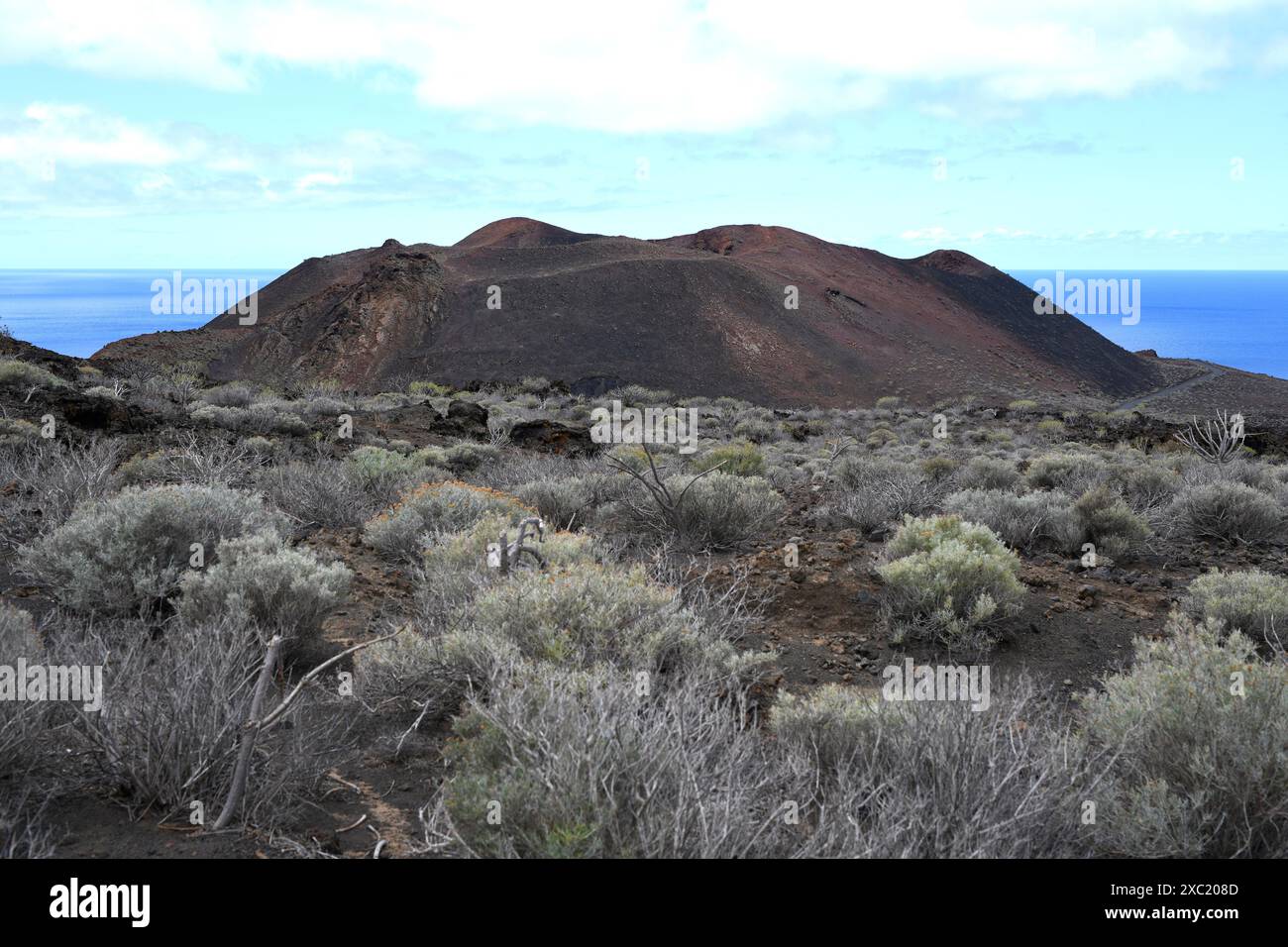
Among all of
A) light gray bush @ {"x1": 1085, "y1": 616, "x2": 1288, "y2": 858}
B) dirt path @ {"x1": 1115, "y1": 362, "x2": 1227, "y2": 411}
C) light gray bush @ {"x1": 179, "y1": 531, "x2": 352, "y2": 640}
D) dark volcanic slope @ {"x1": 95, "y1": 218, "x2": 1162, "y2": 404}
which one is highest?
dark volcanic slope @ {"x1": 95, "y1": 218, "x2": 1162, "y2": 404}

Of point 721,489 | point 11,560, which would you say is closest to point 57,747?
point 11,560

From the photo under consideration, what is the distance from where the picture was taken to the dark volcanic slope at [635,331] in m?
30.7

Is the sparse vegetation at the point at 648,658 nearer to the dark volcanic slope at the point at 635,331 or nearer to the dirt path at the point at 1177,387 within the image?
the dark volcanic slope at the point at 635,331

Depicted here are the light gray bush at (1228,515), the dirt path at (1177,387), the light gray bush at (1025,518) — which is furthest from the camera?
the dirt path at (1177,387)

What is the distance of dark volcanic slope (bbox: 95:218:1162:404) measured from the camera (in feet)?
101

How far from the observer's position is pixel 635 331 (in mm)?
32406

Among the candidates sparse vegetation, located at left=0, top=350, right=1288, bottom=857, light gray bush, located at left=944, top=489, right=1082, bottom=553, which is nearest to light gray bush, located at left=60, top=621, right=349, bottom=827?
sparse vegetation, located at left=0, top=350, right=1288, bottom=857

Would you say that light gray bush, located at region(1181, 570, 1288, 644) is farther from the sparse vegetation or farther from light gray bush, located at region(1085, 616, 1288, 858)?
light gray bush, located at region(1085, 616, 1288, 858)

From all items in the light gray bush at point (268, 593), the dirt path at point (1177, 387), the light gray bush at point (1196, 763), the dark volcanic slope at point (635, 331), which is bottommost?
A: the light gray bush at point (1196, 763)

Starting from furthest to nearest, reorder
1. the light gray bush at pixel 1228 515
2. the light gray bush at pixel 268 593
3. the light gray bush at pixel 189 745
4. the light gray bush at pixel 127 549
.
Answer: the light gray bush at pixel 1228 515
the light gray bush at pixel 127 549
the light gray bush at pixel 268 593
the light gray bush at pixel 189 745

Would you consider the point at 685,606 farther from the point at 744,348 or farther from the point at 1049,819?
the point at 744,348

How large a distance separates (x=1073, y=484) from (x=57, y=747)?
910cm

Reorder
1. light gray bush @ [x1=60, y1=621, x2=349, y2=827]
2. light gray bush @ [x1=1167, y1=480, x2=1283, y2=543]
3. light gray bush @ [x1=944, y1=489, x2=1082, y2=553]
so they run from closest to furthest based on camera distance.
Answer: light gray bush @ [x1=60, y1=621, x2=349, y2=827], light gray bush @ [x1=944, y1=489, x2=1082, y2=553], light gray bush @ [x1=1167, y1=480, x2=1283, y2=543]

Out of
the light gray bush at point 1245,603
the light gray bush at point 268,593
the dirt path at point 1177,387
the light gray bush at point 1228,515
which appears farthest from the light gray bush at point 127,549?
the dirt path at point 1177,387
